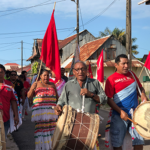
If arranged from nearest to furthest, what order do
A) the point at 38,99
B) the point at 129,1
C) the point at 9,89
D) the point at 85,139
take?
the point at 85,139 < the point at 9,89 < the point at 38,99 < the point at 129,1

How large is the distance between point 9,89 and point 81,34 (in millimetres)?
31087


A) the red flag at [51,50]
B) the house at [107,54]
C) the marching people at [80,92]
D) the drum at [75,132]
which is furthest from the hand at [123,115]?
the house at [107,54]

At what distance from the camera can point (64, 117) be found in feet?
10.9

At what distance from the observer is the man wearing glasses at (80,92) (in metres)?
3.63

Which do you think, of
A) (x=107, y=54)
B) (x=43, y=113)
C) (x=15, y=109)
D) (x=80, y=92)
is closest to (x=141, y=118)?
(x=80, y=92)

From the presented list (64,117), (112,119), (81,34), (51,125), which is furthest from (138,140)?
(81,34)

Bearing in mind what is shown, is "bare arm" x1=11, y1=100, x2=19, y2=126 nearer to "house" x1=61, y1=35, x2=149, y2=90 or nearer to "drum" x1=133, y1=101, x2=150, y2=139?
"drum" x1=133, y1=101, x2=150, y2=139

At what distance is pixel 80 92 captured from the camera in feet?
11.6

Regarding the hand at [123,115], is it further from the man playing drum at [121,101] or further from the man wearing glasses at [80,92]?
the man wearing glasses at [80,92]

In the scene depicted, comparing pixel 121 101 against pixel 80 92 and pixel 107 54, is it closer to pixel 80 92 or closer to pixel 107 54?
pixel 80 92

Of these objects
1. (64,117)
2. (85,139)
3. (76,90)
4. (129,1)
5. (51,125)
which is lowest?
(51,125)

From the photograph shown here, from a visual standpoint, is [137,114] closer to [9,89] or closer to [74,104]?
[74,104]

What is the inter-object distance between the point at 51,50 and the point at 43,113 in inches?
63.8

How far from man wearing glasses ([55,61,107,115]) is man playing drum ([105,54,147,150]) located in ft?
1.56
